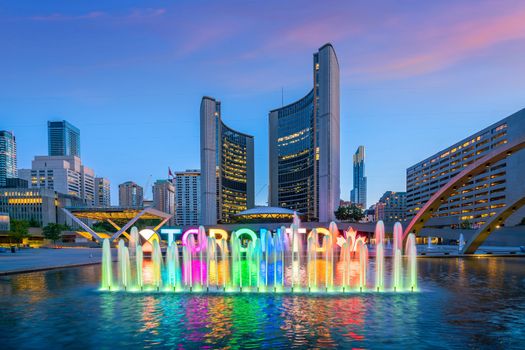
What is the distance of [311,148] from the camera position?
132 m

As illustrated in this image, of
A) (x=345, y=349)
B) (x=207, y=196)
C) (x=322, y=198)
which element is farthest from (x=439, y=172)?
(x=345, y=349)

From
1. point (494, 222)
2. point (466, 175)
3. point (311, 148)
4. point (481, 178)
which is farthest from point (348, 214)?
point (466, 175)

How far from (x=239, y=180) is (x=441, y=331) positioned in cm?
16669

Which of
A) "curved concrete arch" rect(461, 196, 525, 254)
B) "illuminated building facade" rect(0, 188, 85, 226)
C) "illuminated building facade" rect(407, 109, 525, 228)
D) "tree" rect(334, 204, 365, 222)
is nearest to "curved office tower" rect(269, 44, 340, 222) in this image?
"tree" rect(334, 204, 365, 222)

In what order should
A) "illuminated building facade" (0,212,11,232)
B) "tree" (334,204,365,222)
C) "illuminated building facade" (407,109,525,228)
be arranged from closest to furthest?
"illuminated building facade" (407,109,525,228), "illuminated building facade" (0,212,11,232), "tree" (334,204,365,222)

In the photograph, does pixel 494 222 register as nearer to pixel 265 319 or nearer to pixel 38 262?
pixel 265 319

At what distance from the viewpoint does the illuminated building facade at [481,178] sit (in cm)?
8225

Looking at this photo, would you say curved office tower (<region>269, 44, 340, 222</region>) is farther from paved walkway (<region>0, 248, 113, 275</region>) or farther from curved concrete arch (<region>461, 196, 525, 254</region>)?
paved walkway (<region>0, 248, 113, 275</region>)

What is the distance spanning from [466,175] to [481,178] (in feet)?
273

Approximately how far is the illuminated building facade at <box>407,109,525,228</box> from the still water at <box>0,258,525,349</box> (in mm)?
66370

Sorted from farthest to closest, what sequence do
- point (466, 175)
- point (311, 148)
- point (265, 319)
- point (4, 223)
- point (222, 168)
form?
point (222, 168) < point (311, 148) < point (4, 223) < point (466, 175) < point (265, 319)

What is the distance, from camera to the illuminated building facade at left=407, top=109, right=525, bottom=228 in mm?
82250

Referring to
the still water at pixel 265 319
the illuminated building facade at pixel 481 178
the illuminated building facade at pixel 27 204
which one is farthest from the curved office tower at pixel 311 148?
the illuminated building facade at pixel 27 204

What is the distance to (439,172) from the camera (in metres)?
131
